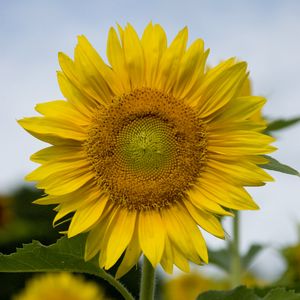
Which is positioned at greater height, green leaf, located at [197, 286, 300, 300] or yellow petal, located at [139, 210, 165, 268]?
yellow petal, located at [139, 210, 165, 268]

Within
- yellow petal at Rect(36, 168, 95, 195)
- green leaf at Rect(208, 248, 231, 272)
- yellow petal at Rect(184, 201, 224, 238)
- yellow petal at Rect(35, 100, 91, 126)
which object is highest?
yellow petal at Rect(35, 100, 91, 126)

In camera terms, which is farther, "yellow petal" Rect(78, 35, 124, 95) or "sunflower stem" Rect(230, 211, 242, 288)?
"sunflower stem" Rect(230, 211, 242, 288)

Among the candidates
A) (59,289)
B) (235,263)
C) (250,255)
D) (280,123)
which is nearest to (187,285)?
(59,289)

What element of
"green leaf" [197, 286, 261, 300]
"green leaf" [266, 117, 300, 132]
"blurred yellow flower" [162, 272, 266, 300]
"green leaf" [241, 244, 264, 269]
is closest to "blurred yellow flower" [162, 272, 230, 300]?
"blurred yellow flower" [162, 272, 266, 300]

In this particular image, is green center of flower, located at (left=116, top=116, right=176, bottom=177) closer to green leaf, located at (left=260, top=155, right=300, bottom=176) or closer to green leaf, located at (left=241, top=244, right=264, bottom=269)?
green leaf, located at (left=260, top=155, right=300, bottom=176)

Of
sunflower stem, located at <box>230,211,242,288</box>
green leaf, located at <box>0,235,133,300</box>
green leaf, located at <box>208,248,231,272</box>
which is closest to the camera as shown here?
green leaf, located at <box>0,235,133,300</box>

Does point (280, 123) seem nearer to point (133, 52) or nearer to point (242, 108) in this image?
point (242, 108)

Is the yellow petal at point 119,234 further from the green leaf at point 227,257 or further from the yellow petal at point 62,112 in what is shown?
the green leaf at point 227,257

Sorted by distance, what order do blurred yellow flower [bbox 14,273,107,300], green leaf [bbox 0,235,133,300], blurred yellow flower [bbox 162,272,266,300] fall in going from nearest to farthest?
green leaf [bbox 0,235,133,300], blurred yellow flower [bbox 14,273,107,300], blurred yellow flower [bbox 162,272,266,300]

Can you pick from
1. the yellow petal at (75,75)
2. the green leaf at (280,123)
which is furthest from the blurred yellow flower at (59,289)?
the yellow petal at (75,75)
